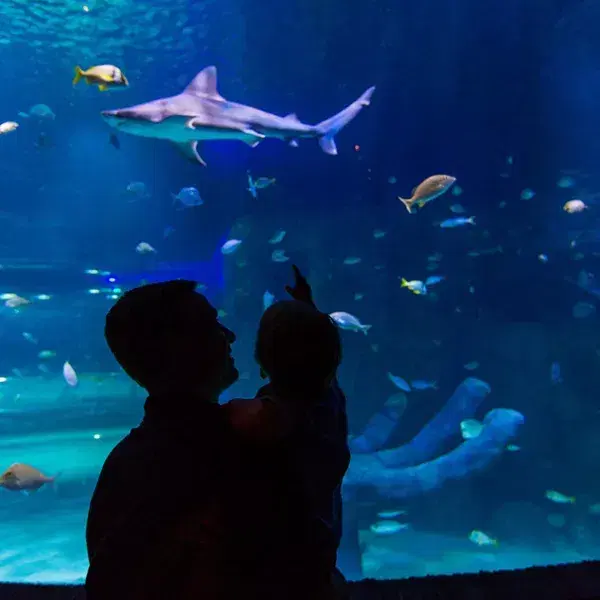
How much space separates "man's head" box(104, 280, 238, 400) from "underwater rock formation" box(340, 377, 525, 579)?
6.05 m

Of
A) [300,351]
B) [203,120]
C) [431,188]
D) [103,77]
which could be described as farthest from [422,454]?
[300,351]

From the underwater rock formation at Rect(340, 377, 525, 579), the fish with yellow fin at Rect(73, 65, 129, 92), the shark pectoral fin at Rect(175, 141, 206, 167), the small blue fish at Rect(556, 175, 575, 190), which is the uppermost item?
the fish with yellow fin at Rect(73, 65, 129, 92)

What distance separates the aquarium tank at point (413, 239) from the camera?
28.9 ft

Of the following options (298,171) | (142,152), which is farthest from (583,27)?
(142,152)

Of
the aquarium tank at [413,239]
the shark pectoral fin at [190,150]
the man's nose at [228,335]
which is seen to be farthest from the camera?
the aquarium tank at [413,239]

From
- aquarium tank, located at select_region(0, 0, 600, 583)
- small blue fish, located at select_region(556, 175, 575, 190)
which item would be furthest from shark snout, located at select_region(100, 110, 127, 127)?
small blue fish, located at select_region(556, 175, 575, 190)

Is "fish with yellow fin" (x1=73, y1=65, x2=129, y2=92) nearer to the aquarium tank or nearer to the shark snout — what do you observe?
the shark snout

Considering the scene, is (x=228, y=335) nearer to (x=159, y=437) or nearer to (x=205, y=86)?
(x=159, y=437)

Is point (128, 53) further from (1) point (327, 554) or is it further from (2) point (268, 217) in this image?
(1) point (327, 554)

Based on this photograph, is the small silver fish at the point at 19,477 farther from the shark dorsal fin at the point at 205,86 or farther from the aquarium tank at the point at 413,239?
the shark dorsal fin at the point at 205,86

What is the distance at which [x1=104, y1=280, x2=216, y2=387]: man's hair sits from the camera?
45.1 inches

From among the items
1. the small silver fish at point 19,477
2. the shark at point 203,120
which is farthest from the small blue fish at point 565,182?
the small silver fish at point 19,477

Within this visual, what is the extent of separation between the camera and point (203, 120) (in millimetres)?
5711

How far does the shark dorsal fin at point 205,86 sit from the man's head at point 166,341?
5335 millimetres
